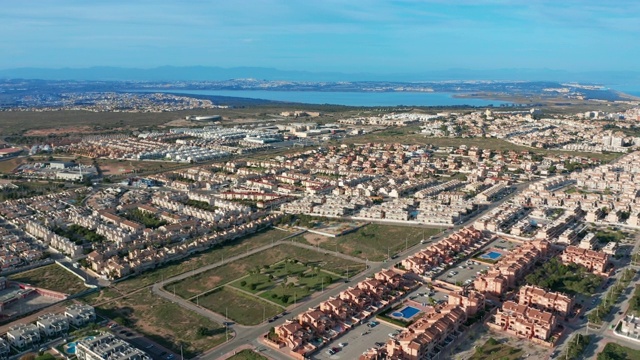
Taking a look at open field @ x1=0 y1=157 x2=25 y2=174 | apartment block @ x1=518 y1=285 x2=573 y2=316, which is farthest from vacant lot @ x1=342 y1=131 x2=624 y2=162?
open field @ x1=0 y1=157 x2=25 y2=174

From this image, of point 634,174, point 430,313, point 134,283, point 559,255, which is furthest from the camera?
point 634,174

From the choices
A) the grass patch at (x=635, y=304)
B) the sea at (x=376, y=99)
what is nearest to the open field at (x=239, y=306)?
the grass patch at (x=635, y=304)

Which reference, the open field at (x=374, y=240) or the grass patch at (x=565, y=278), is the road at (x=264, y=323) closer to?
the open field at (x=374, y=240)

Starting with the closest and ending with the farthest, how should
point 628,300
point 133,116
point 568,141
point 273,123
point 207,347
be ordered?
point 207,347 → point 628,300 → point 568,141 → point 273,123 → point 133,116

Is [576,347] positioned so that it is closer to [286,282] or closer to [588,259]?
[588,259]

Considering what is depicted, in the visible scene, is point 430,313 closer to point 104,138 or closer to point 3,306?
point 3,306

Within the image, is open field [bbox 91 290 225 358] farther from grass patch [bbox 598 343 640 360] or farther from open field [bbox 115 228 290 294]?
grass patch [bbox 598 343 640 360]

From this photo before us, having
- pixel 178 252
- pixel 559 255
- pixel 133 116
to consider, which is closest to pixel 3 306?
pixel 178 252
